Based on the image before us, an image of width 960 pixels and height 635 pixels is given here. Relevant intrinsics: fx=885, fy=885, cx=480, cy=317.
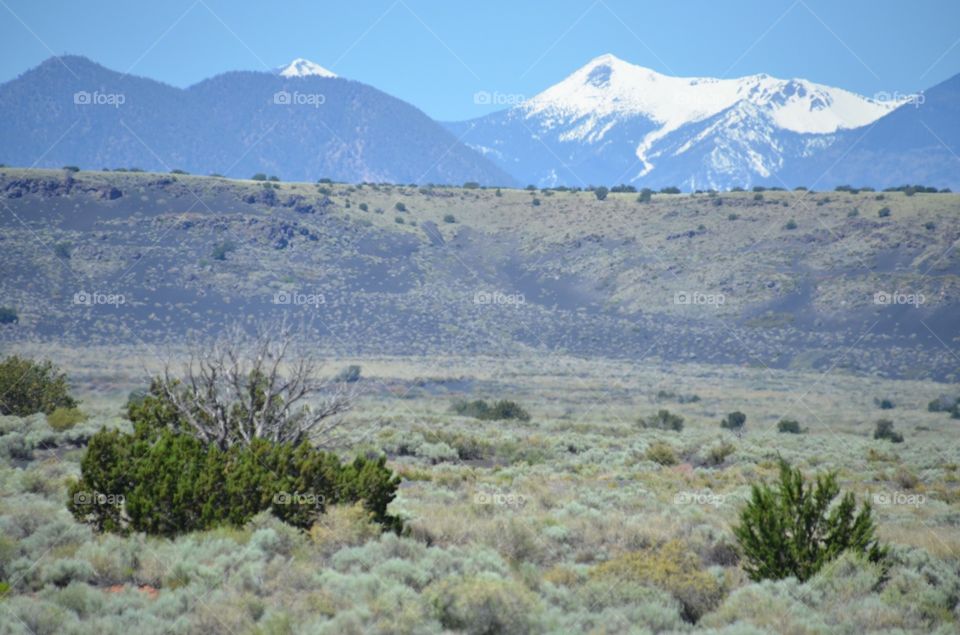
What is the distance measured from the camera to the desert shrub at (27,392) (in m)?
26.6

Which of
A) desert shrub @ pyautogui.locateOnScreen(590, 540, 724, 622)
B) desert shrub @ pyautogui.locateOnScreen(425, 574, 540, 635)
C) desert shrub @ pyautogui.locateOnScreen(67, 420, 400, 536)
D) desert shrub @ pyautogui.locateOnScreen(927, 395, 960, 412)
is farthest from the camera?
desert shrub @ pyautogui.locateOnScreen(927, 395, 960, 412)

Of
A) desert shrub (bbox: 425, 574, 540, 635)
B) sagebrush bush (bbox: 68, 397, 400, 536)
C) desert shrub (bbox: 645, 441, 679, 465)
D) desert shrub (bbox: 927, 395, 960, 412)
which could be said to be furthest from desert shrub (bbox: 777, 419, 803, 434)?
desert shrub (bbox: 425, 574, 540, 635)

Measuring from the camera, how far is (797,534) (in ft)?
35.4

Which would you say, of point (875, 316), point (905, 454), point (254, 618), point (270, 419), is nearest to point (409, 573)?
point (254, 618)

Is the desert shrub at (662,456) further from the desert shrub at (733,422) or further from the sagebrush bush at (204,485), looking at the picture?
the desert shrub at (733,422)

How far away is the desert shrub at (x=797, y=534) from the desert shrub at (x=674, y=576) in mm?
714

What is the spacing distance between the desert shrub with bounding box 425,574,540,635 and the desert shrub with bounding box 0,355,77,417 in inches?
866

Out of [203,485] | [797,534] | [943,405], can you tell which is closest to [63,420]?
[203,485]

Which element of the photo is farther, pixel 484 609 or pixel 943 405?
pixel 943 405

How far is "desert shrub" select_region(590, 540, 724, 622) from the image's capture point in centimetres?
1005

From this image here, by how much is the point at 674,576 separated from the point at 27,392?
75.9 feet

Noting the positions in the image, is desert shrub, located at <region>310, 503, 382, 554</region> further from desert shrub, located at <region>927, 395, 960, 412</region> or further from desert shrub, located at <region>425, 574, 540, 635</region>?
desert shrub, located at <region>927, 395, 960, 412</region>

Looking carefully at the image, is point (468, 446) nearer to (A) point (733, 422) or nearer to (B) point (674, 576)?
(B) point (674, 576)

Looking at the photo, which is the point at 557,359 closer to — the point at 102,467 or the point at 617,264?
the point at 617,264
